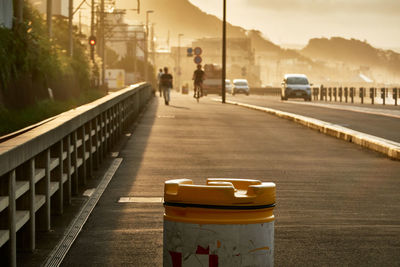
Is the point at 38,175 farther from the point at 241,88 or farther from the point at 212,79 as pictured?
the point at 241,88

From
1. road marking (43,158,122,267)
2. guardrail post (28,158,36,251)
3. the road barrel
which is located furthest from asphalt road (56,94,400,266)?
the road barrel

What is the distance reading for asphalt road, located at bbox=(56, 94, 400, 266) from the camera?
7.38 metres

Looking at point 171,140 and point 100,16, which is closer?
point 171,140

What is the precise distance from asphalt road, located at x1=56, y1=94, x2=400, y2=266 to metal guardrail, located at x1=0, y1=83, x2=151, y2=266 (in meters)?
0.41

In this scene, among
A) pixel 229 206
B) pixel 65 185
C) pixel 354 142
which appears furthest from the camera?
pixel 354 142

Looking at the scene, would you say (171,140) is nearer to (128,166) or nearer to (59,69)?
(128,166)

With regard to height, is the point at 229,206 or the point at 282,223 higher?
the point at 229,206

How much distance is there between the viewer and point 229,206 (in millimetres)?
4992

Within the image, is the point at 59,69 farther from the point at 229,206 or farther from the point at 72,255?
the point at 229,206

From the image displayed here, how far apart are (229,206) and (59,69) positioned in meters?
31.3

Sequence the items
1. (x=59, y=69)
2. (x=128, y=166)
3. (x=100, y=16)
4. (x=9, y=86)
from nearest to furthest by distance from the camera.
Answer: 1. (x=128, y=166)
2. (x=9, y=86)
3. (x=59, y=69)
4. (x=100, y=16)

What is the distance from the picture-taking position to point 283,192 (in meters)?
11.4

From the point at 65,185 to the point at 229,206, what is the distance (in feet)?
17.8

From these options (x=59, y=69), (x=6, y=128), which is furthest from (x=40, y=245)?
(x=59, y=69)
